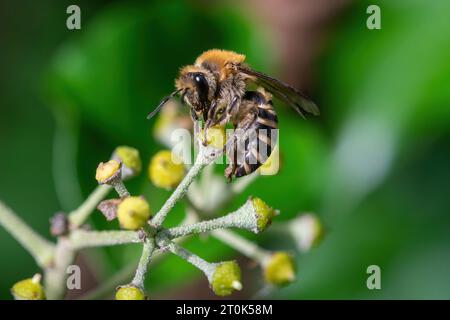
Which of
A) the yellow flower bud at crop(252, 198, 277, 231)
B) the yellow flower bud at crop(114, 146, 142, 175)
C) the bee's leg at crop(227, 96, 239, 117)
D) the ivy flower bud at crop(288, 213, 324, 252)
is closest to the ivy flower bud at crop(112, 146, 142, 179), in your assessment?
the yellow flower bud at crop(114, 146, 142, 175)

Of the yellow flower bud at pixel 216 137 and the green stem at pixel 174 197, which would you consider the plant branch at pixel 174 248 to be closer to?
the green stem at pixel 174 197

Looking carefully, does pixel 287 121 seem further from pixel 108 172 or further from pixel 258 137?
pixel 108 172

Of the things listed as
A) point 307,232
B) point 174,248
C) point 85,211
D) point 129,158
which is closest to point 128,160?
point 129,158

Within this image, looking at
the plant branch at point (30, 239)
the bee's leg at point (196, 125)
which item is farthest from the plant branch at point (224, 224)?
the plant branch at point (30, 239)

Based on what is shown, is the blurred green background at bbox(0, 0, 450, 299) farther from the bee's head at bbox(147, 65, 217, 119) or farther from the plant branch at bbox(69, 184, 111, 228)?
the bee's head at bbox(147, 65, 217, 119)
